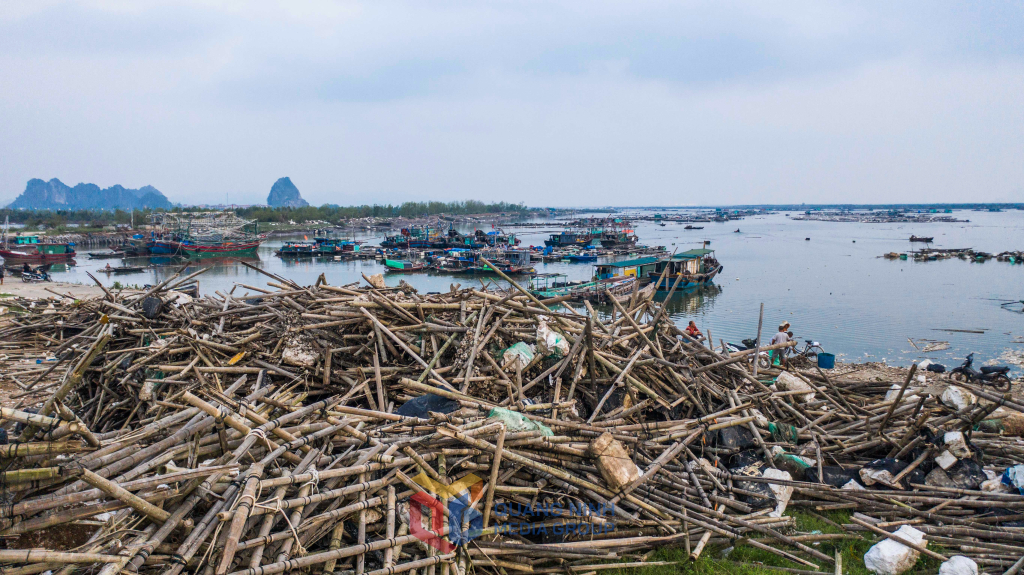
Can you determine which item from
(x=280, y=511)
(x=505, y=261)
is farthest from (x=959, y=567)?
(x=505, y=261)

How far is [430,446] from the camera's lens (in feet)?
12.8

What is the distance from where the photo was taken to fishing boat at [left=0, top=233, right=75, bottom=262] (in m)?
41.8

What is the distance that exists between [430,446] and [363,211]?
450 feet

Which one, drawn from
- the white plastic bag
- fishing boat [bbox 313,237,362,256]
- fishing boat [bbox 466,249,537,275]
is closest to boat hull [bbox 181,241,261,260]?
fishing boat [bbox 313,237,362,256]

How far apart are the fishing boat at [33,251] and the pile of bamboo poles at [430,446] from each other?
48.1 meters

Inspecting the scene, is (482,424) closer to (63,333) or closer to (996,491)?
(996,491)

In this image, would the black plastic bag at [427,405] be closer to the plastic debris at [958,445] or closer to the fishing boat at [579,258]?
the plastic debris at [958,445]

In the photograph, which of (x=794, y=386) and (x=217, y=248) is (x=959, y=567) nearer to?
(x=794, y=386)

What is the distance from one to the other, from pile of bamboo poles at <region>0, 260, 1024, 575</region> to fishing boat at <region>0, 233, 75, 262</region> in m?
48.1

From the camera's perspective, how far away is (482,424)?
411 centimetres

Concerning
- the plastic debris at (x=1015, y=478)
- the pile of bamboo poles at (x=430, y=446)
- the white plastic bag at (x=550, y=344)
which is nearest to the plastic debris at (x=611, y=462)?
the pile of bamboo poles at (x=430, y=446)

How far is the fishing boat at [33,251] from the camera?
137 ft

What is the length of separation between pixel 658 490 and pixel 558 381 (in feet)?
4.93

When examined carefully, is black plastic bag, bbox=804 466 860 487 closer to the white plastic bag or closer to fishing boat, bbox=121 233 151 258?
the white plastic bag
